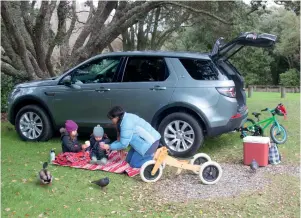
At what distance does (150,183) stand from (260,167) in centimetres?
198

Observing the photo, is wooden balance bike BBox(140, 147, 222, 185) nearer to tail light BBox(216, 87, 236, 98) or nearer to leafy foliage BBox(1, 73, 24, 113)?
tail light BBox(216, 87, 236, 98)

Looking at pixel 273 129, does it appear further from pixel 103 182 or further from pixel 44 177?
pixel 44 177

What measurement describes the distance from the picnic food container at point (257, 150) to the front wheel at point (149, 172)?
1666 mm

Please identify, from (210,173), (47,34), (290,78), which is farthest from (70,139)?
(290,78)

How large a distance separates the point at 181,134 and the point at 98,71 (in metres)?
2.11

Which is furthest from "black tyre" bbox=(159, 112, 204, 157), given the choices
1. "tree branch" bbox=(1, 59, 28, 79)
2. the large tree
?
"tree branch" bbox=(1, 59, 28, 79)

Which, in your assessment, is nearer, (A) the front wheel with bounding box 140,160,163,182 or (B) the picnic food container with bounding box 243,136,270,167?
(A) the front wheel with bounding box 140,160,163,182

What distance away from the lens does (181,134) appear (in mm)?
7234

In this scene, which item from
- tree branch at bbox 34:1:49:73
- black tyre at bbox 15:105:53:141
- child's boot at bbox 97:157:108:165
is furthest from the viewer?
tree branch at bbox 34:1:49:73

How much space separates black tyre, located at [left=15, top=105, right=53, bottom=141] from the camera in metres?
8.26

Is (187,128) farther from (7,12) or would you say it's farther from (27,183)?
(7,12)

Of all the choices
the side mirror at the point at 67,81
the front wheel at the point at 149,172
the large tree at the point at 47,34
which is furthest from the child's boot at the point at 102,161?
the large tree at the point at 47,34

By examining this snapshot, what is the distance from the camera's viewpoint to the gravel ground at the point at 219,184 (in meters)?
5.43

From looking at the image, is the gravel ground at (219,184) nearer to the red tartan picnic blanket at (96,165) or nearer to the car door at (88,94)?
the red tartan picnic blanket at (96,165)
